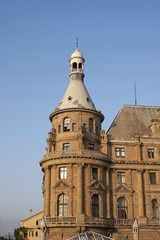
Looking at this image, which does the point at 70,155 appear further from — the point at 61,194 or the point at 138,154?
the point at 138,154

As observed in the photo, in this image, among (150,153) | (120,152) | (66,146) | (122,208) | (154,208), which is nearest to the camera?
(122,208)

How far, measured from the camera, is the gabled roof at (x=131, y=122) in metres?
63.4

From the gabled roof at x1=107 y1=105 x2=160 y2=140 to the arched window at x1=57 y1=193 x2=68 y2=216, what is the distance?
47.4 ft

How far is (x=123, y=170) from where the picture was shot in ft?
196

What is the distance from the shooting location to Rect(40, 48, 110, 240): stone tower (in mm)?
52569

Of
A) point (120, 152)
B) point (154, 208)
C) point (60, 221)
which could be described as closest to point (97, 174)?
point (120, 152)

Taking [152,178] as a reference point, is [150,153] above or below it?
above

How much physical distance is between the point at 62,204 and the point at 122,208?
1058 centimetres

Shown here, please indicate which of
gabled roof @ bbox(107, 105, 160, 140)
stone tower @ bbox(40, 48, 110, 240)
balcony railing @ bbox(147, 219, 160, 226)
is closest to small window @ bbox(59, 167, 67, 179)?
stone tower @ bbox(40, 48, 110, 240)

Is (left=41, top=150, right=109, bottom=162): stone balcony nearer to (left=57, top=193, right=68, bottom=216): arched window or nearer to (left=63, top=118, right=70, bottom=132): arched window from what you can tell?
(left=63, top=118, right=70, bottom=132): arched window

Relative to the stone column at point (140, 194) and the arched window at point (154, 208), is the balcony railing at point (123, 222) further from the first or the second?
the arched window at point (154, 208)

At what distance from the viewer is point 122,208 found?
57500 mm

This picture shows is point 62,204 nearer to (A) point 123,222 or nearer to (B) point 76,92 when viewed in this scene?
(A) point 123,222

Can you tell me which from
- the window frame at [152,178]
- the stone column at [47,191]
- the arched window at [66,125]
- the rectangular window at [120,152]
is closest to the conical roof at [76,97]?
the arched window at [66,125]
